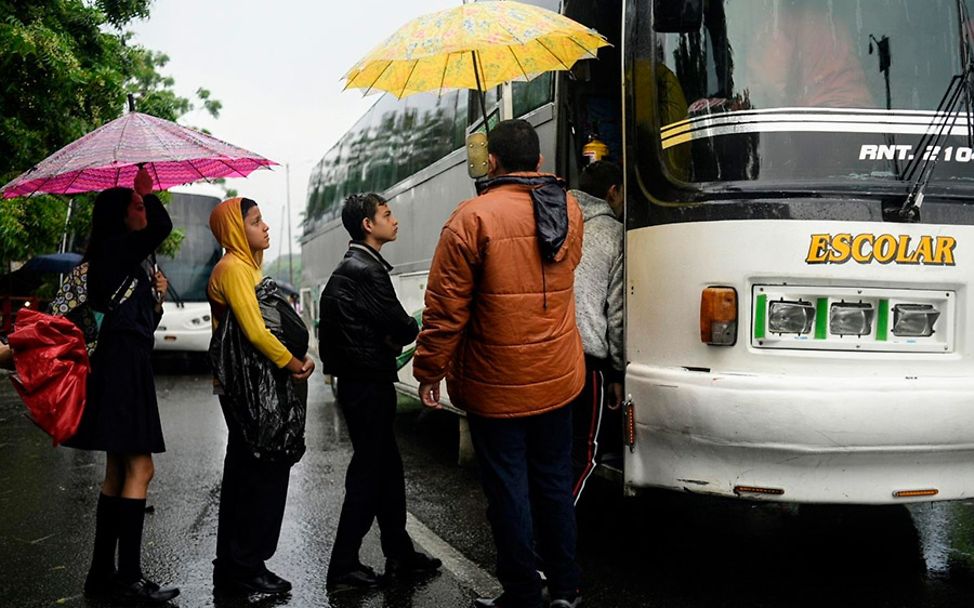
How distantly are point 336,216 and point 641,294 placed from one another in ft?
34.2

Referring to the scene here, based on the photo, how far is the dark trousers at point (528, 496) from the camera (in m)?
4.07

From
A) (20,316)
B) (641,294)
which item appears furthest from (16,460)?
(641,294)

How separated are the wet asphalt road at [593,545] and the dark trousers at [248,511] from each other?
20 centimetres

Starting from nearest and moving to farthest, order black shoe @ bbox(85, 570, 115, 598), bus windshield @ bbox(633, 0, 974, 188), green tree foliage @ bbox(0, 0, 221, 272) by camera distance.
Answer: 1. bus windshield @ bbox(633, 0, 974, 188)
2. black shoe @ bbox(85, 570, 115, 598)
3. green tree foliage @ bbox(0, 0, 221, 272)

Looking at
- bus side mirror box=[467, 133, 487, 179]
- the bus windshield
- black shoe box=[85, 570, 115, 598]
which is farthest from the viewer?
bus side mirror box=[467, 133, 487, 179]

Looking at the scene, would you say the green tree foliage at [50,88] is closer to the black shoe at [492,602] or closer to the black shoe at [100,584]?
the black shoe at [100,584]

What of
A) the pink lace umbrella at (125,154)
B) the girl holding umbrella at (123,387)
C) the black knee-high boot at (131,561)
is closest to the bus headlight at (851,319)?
the pink lace umbrella at (125,154)

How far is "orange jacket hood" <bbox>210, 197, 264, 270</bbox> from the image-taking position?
461cm

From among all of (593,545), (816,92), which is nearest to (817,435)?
(816,92)

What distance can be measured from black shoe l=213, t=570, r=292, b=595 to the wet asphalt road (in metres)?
0.07

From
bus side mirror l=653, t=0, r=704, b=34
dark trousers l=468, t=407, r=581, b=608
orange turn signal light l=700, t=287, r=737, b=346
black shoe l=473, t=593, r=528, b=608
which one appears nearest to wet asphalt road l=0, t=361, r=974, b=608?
black shoe l=473, t=593, r=528, b=608

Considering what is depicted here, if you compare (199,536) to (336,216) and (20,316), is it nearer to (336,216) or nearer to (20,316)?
(20,316)

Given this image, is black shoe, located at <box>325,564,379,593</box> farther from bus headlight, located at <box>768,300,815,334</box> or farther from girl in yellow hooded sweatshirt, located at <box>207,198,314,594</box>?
bus headlight, located at <box>768,300,815,334</box>

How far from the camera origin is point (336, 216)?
14500mm
